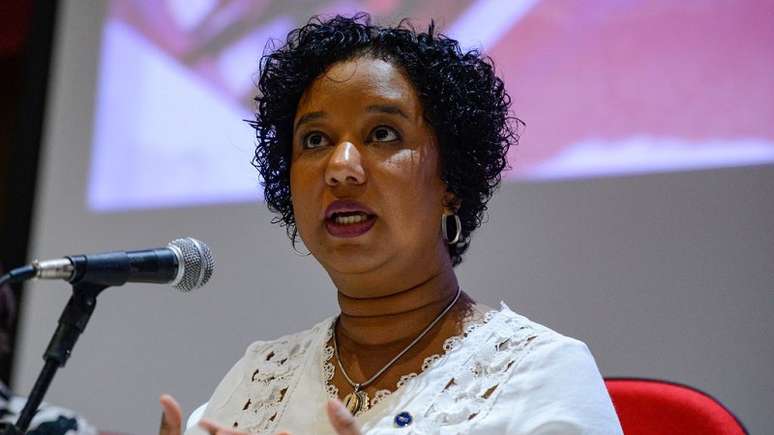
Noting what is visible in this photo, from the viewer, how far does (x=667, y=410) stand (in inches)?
67.7

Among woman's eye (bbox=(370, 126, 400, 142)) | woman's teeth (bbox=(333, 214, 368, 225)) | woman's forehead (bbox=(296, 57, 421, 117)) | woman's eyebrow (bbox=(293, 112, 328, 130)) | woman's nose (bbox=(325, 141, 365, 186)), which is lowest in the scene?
woman's teeth (bbox=(333, 214, 368, 225))

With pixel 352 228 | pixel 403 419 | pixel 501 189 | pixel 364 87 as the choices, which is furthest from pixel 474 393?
pixel 501 189

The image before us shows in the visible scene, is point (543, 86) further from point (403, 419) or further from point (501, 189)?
point (403, 419)

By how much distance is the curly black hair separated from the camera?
65.3 inches

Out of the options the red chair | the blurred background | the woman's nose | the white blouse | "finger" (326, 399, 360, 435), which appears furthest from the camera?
the blurred background

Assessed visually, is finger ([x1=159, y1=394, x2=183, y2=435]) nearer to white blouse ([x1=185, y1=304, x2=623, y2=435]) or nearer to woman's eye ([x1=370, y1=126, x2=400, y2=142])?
white blouse ([x1=185, y1=304, x2=623, y2=435])

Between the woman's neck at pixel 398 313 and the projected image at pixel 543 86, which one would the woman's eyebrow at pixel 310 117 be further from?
the projected image at pixel 543 86

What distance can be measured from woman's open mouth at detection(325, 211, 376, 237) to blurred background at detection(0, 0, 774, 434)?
85 centimetres

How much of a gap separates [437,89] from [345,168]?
0.23m

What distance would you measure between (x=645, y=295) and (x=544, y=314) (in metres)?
0.26

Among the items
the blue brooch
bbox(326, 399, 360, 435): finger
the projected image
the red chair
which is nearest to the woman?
the blue brooch

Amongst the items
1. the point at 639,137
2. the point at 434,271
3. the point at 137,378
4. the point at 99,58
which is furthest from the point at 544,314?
the point at 99,58

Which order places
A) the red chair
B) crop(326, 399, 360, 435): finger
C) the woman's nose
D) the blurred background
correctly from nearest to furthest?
crop(326, 399, 360, 435): finger, the woman's nose, the red chair, the blurred background

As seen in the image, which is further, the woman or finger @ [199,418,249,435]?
the woman
